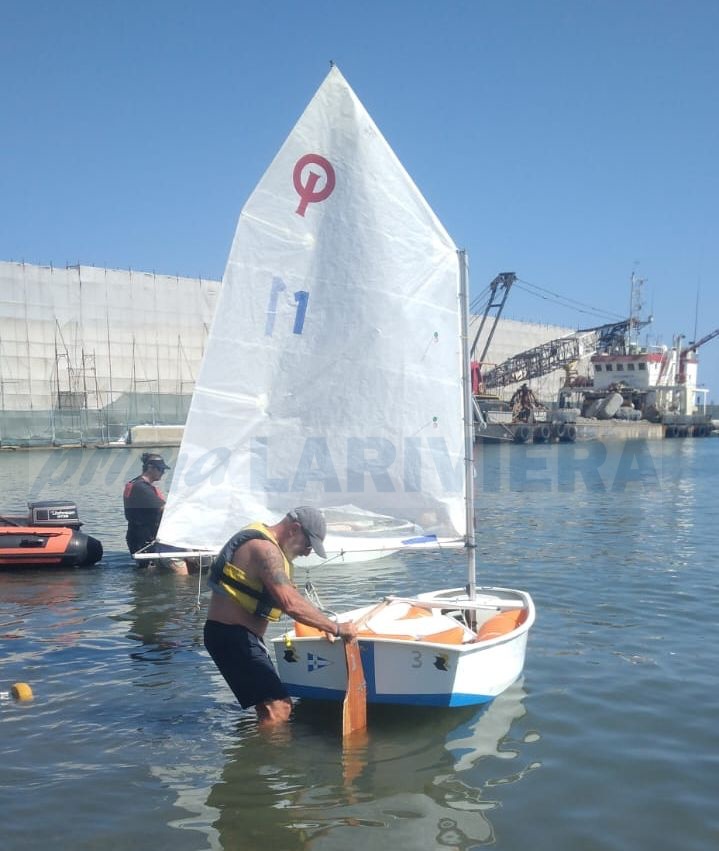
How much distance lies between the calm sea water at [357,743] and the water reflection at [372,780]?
2 cm

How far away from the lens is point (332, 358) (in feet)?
31.4

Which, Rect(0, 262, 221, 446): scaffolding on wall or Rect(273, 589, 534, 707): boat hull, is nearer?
Rect(273, 589, 534, 707): boat hull

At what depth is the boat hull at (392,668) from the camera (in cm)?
744

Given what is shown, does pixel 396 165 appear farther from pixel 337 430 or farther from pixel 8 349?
pixel 8 349

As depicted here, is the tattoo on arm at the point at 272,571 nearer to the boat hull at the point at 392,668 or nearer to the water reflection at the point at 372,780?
the boat hull at the point at 392,668

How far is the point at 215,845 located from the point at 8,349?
64.4m

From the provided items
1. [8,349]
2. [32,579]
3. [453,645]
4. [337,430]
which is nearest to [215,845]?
[453,645]

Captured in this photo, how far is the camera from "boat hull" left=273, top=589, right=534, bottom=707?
24.4ft

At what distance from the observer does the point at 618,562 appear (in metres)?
16.4

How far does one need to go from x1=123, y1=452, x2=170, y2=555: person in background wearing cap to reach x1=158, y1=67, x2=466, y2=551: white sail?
4.90 metres

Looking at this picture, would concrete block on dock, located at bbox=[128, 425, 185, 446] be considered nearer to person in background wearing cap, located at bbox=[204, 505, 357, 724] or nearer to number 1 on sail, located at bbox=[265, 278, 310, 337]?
number 1 on sail, located at bbox=[265, 278, 310, 337]

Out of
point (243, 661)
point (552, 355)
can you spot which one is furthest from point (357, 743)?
point (552, 355)

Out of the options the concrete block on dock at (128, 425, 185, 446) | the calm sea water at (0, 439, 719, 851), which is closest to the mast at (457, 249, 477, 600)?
the calm sea water at (0, 439, 719, 851)

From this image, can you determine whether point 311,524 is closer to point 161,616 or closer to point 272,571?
point 272,571
